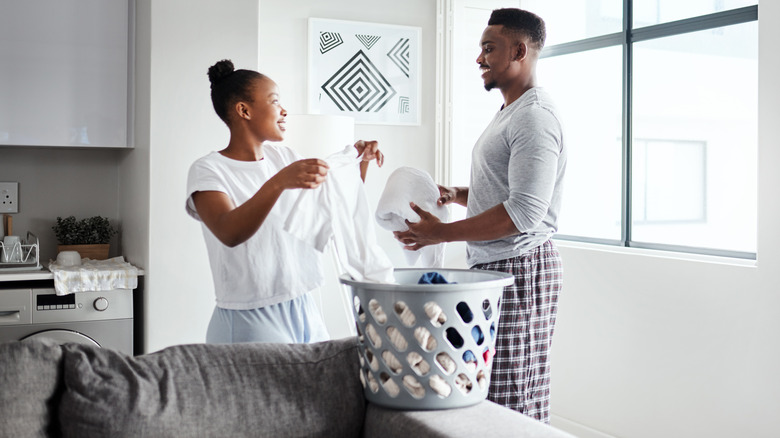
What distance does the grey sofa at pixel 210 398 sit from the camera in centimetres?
133

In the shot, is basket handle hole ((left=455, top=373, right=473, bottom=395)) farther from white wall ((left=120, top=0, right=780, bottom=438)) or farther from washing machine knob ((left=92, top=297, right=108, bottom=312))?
washing machine knob ((left=92, top=297, right=108, bottom=312))

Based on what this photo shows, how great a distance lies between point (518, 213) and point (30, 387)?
1.14 meters

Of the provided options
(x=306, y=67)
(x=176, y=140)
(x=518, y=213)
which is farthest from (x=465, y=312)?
(x=306, y=67)

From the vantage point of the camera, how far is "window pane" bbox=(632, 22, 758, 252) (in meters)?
3.05

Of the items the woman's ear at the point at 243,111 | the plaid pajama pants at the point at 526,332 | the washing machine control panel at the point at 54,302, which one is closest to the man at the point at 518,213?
the plaid pajama pants at the point at 526,332

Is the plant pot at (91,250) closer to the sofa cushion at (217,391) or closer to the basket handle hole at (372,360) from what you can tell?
the sofa cushion at (217,391)

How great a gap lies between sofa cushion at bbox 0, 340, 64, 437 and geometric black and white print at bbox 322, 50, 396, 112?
8.71 ft

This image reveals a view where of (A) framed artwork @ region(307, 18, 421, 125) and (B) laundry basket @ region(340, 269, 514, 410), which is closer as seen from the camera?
(B) laundry basket @ region(340, 269, 514, 410)

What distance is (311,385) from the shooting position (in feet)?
5.05

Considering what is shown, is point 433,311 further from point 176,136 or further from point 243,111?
point 176,136

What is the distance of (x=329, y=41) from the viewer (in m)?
3.86

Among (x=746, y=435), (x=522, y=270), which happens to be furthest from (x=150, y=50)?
(x=746, y=435)

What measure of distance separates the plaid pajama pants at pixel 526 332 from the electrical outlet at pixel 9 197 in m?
2.35

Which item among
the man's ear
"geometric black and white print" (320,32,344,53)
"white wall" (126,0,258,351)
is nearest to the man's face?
the man's ear
